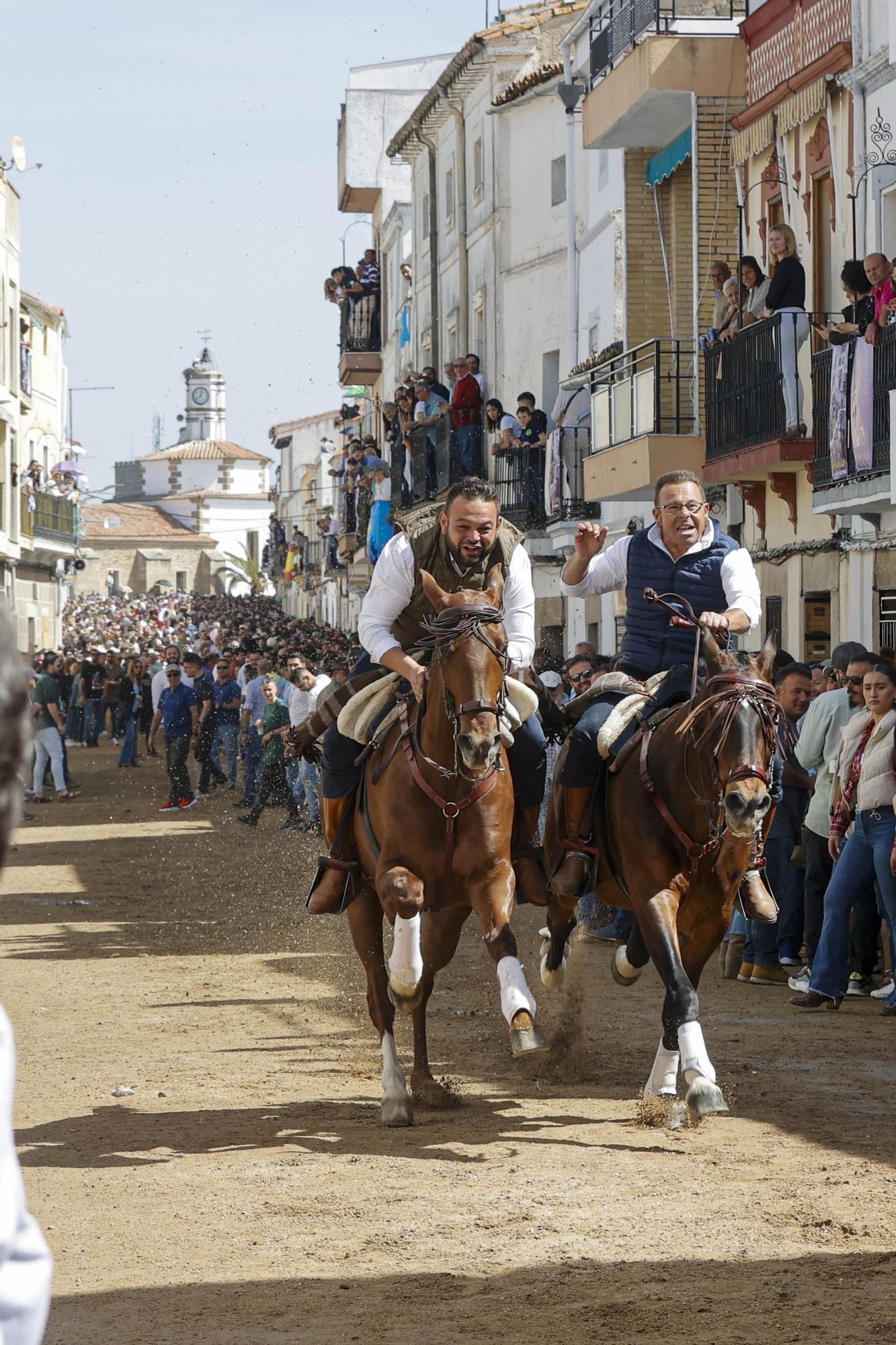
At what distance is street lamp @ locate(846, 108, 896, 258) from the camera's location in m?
17.4

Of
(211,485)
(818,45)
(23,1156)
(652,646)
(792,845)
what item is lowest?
(23,1156)

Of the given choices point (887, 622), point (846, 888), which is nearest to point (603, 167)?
point (887, 622)

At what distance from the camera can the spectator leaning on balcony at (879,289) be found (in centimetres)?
1577

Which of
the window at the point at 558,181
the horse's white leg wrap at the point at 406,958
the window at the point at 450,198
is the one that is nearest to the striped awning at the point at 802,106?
the horse's white leg wrap at the point at 406,958

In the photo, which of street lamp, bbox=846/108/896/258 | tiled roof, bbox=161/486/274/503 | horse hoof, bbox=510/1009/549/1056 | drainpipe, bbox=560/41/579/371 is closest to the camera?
horse hoof, bbox=510/1009/549/1056

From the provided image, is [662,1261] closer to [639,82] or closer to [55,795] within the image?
[639,82]

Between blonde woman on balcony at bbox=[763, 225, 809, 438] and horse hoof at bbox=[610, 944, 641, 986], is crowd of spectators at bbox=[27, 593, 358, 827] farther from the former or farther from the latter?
blonde woman on balcony at bbox=[763, 225, 809, 438]

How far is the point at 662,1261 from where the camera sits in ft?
20.0

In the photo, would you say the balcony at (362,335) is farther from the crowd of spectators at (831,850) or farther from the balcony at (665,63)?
the crowd of spectators at (831,850)

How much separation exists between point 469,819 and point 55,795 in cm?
2144

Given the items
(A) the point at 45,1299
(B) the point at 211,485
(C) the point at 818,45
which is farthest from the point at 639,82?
(B) the point at 211,485

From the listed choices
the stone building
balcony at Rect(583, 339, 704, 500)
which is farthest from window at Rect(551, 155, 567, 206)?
the stone building

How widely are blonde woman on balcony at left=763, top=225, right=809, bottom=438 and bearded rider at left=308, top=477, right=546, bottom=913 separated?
33.7 feet

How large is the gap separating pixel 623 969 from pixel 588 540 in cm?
194
